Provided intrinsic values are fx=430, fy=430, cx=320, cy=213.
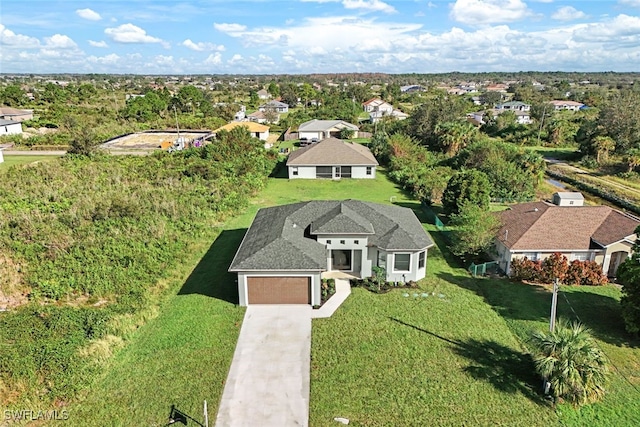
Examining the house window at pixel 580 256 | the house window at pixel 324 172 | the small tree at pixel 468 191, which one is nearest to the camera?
the house window at pixel 580 256

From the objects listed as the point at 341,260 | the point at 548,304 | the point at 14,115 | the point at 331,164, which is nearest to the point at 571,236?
the point at 548,304

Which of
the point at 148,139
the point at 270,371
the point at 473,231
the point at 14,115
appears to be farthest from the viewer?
the point at 14,115

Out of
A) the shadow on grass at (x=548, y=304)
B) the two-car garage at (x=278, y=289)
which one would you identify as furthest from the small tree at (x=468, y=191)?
the two-car garage at (x=278, y=289)

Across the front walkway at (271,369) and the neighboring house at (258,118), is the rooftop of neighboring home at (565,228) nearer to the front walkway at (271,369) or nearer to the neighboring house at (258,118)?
the front walkway at (271,369)

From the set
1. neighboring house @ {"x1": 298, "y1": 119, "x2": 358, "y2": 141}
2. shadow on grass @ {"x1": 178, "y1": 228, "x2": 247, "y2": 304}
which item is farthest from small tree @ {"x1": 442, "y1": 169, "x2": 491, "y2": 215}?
neighboring house @ {"x1": 298, "y1": 119, "x2": 358, "y2": 141}

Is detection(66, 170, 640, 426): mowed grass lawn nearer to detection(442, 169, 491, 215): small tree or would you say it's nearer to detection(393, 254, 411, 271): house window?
detection(393, 254, 411, 271): house window

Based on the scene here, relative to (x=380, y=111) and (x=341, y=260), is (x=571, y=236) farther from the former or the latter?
(x=380, y=111)
